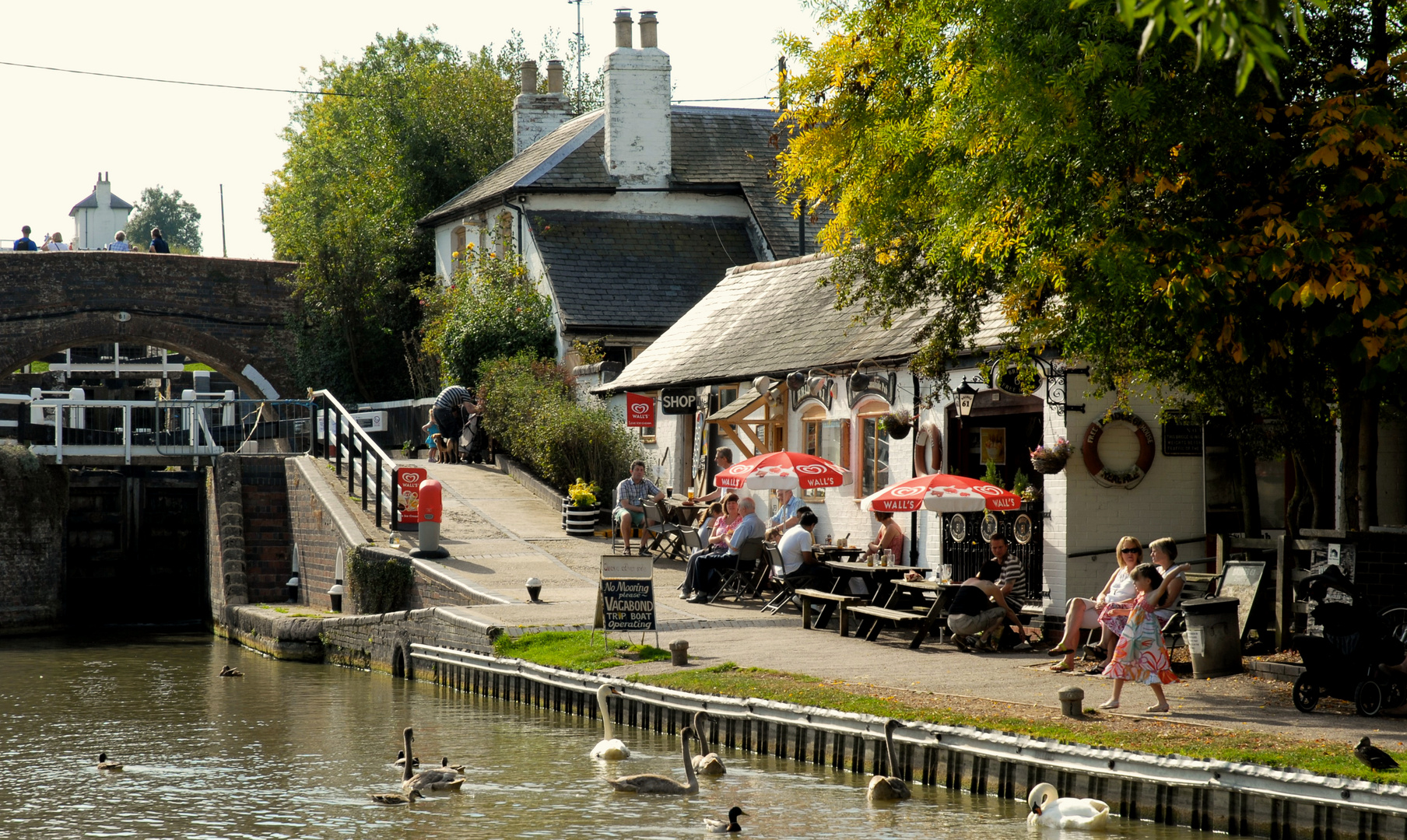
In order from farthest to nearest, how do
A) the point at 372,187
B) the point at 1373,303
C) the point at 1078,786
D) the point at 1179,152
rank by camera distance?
1. the point at 372,187
2. the point at 1179,152
3. the point at 1373,303
4. the point at 1078,786

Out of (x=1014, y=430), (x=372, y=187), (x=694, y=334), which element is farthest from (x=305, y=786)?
(x=372, y=187)

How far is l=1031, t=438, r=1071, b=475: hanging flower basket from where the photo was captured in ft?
49.8

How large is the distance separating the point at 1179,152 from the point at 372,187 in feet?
104

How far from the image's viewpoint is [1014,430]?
1803cm

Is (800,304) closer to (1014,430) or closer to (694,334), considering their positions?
(694,334)

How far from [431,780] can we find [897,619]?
217 inches

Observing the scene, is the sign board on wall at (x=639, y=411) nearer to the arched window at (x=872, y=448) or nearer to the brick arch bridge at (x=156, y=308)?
the arched window at (x=872, y=448)

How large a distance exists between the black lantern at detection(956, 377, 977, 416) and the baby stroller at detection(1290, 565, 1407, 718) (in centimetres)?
599

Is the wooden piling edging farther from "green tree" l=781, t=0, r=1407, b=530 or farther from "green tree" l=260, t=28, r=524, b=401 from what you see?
"green tree" l=260, t=28, r=524, b=401

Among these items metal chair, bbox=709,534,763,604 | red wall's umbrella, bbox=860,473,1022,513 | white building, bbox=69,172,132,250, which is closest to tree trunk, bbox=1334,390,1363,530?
red wall's umbrella, bbox=860,473,1022,513

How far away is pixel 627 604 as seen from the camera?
15195 mm

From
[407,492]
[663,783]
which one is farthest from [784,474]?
[663,783]

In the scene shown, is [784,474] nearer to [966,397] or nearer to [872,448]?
[872,448]

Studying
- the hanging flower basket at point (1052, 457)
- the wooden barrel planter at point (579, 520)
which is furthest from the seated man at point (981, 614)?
the wooden barrel planter at point (579, 520)
